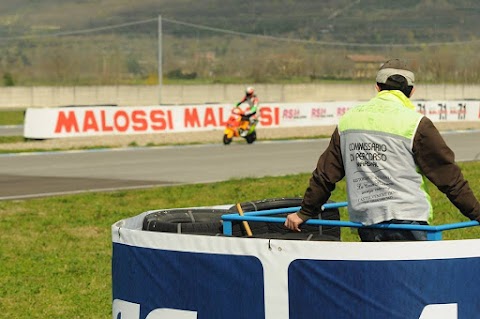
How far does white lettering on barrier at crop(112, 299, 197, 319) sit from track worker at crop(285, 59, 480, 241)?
3.35ft

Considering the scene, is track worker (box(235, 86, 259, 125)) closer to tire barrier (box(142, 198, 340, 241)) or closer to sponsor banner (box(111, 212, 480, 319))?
tire barrier (box(142, 198, 340, 241))

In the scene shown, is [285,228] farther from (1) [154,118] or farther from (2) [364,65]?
(2) [364,65]

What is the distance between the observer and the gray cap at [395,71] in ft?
20.9

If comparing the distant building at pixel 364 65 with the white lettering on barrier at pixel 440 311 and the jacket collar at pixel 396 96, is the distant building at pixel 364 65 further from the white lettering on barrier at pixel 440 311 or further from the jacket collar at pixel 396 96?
the white lettering on barrier at pixel 440 311

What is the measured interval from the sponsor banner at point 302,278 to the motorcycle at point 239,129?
83.8 ft

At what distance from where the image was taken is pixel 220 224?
744cm

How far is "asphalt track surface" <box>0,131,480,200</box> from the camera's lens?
21016mm

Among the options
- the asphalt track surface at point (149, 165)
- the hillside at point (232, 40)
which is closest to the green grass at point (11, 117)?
the hillside at point (232, 40)

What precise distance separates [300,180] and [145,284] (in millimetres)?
15068

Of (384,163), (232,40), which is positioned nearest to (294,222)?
(384,163)

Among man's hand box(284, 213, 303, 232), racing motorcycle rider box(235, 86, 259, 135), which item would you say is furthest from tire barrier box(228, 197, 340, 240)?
racing motorcycle rider box(235, 86, 259, 135)

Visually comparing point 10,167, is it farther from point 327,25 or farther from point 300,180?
point 327,25

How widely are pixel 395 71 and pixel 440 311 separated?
59.6 inches

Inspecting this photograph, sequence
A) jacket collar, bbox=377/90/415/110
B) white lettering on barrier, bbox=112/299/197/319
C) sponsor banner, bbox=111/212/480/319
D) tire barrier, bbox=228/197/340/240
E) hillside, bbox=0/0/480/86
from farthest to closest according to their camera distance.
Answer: hillside, bbox=0/0/480/86 < tire barrier, bbox=228/197/340/240 < jacket collar, bbox=377/90/415/110 < white lettering on barrier, bbox=112/299/197/319 < sponsor banner, bbox=111/212/480/319
